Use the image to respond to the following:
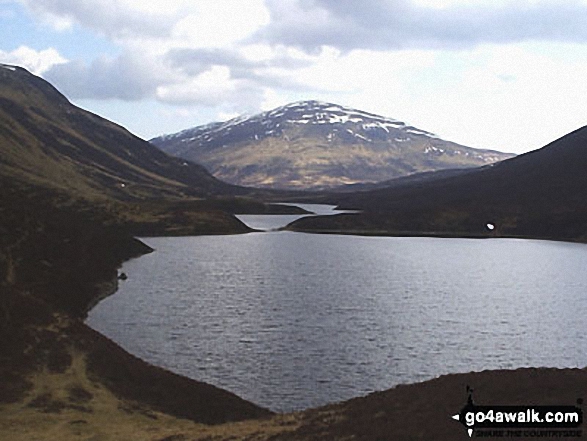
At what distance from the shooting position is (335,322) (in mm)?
95438

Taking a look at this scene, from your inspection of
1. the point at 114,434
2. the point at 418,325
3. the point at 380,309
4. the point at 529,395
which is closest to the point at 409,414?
the point at 529,395

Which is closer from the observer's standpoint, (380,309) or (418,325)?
(418,325)

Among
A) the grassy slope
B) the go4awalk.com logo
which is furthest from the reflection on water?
the go4awalk.com logo

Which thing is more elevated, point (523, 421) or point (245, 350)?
point (523, 421)

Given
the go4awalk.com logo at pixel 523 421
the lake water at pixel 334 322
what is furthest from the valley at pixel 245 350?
the go4awalk.com logo at pixel 523 421

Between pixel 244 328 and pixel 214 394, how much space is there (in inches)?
1120

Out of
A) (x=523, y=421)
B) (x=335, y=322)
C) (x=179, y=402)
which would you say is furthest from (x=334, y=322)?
(x=523, y=421)

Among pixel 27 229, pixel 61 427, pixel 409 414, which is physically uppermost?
pixel 27 229

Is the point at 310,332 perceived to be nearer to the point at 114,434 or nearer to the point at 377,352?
the point at 377,352

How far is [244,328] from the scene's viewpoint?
90.1m

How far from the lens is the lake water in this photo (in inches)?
2803

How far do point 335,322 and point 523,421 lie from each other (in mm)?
59581

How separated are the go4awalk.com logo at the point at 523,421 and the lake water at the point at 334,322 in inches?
1012

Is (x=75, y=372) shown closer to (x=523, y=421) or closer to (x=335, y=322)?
(x=335, y=322)
